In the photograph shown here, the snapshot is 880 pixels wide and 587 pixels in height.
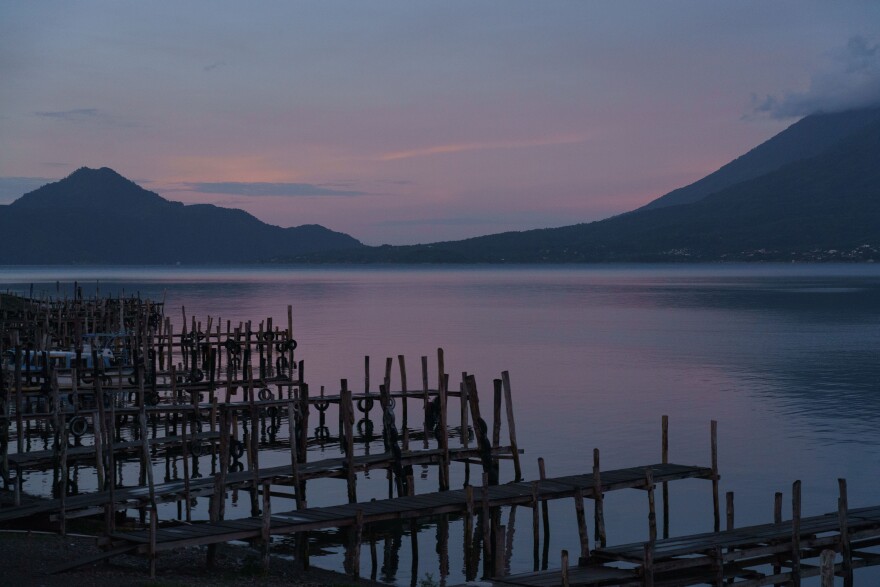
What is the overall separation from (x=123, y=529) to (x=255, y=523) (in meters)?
3.58

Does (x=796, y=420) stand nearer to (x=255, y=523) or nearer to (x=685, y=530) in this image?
(x=685, y=530)

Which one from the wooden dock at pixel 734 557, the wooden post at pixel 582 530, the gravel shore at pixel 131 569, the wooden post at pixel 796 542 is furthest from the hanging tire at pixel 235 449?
the wooden post at pixel 796 542

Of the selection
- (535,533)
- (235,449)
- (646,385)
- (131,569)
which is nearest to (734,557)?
(535,533)

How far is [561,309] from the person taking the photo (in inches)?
4254

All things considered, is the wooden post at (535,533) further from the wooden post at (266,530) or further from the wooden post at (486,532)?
the wooden post at (266,530)

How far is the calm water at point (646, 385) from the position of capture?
2550cm

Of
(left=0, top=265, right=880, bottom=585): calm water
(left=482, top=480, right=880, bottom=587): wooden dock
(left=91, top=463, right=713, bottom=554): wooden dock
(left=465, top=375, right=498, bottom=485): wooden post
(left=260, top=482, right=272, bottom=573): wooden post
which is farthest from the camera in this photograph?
(left=0, top=265, right=880, bottom=585): calm water

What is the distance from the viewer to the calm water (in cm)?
2550

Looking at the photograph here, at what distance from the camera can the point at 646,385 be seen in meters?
47.7

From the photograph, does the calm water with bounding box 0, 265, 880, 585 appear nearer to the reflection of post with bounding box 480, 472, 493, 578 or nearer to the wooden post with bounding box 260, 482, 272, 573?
the reflection of post with bounding box 480, 472, 493, 578

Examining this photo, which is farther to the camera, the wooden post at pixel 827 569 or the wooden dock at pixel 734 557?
the wooden post at pixel 827 569

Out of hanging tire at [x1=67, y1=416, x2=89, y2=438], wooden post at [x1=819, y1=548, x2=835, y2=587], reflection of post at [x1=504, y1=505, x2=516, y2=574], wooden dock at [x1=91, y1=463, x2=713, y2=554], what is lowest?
reflection of post at [x1=504, y1=505, x2=516, y2=574]

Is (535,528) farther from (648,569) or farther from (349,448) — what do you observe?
(648,569)

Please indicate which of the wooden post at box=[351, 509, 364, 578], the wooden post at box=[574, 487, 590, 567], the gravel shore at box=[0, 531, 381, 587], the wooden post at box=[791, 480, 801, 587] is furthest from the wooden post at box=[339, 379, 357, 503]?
the wooden post at box=[791, 480, 801, 587]
